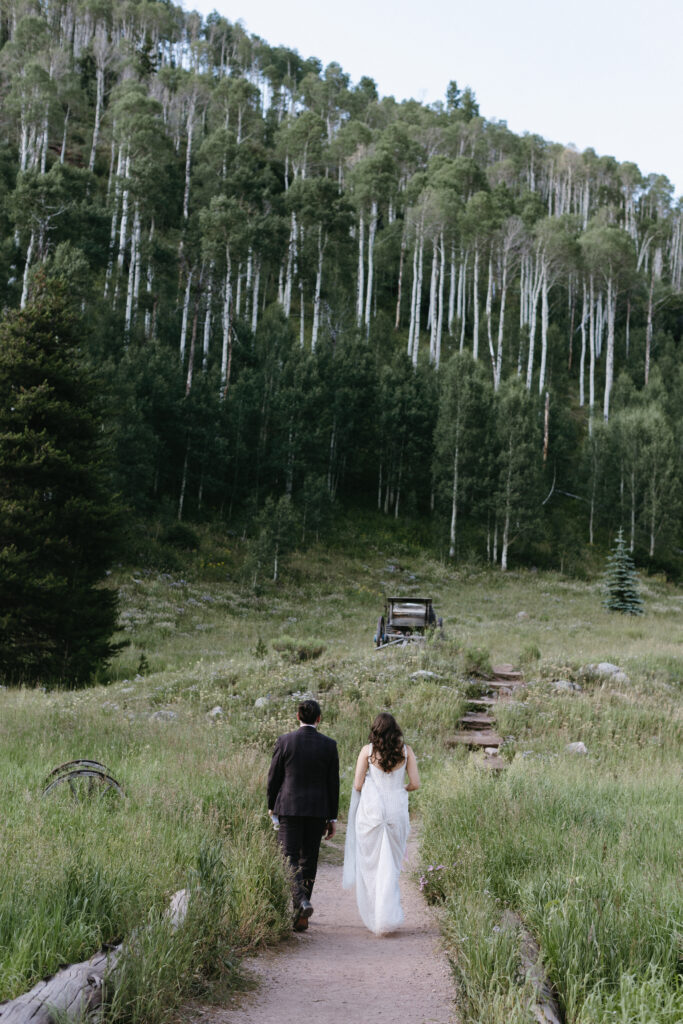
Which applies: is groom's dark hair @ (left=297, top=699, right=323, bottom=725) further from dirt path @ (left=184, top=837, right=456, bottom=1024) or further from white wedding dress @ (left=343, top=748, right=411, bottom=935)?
dirt path @ (left=184, top=837, right=456, bottom=1024)

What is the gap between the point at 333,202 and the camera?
56031mm

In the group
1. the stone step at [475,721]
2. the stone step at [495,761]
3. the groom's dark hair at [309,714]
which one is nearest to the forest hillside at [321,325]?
the stone step at [475,721]

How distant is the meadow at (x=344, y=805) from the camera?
383cm

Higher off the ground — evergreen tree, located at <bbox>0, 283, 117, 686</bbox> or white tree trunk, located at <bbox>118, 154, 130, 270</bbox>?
white tree trunk, located at <bbox>118, 154, 130, 270</bbox>

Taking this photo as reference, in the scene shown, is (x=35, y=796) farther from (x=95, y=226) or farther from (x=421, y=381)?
(x=95, y=226)

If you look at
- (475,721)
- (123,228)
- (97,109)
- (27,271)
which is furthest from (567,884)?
(97,109)

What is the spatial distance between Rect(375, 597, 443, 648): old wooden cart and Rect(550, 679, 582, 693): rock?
4.94m

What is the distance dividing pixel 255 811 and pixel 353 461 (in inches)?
1727

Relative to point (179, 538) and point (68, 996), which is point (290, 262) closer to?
point (179, 538)

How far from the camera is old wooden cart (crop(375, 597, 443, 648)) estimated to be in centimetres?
2072

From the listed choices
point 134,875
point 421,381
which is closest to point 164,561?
point 421,381

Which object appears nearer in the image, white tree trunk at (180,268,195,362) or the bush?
the bush

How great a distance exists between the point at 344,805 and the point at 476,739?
11.2 ft

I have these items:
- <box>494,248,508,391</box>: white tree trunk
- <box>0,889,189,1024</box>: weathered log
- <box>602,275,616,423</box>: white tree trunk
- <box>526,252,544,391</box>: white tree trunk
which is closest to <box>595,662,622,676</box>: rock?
<box>0,889,189,1024</box>: weathered log
